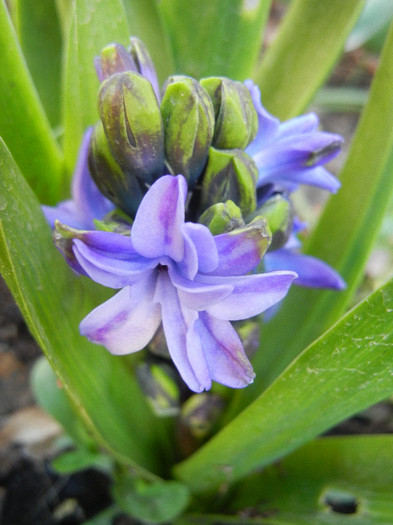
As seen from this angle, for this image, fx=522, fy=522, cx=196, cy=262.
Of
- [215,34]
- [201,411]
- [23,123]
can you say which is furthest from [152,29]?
[201,411]

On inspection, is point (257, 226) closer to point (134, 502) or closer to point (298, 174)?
point (298, 174)

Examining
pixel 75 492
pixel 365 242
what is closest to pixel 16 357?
pixel 75 492

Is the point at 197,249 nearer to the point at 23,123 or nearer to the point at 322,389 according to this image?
the point at 322,389

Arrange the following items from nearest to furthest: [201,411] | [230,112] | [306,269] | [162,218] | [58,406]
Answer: [162,218] < [230,112] < [306,269] < [201,411] < [58,406]

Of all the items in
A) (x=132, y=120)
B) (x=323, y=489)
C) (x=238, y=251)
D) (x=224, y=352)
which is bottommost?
(x=323, y=489)

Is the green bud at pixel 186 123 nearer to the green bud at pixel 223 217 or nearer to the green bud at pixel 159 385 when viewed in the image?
the green bud at pixel 223 217

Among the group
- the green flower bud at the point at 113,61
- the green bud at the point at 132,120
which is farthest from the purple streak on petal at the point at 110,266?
the green flower bud at the point at 113,61
